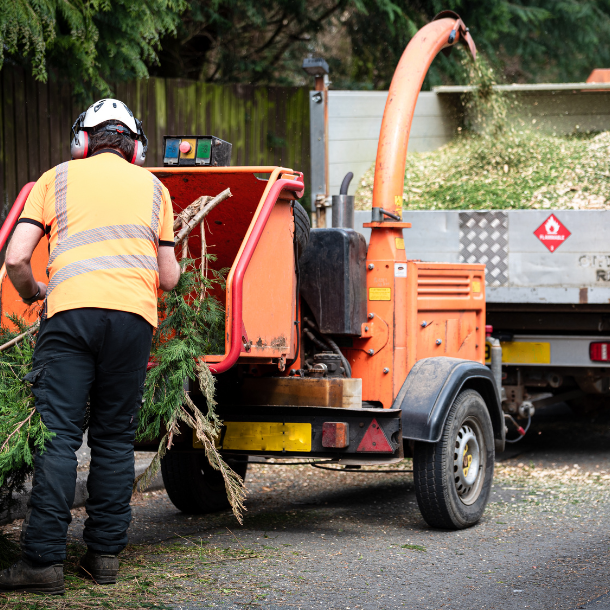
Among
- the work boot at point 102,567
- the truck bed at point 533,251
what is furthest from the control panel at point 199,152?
the truck bed at point 533,251

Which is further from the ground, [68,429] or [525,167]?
[525,167]

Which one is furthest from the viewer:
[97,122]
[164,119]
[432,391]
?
[164,119]

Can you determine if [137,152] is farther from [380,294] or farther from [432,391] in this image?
[432,391]

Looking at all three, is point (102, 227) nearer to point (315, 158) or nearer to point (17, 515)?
point (17, 515)

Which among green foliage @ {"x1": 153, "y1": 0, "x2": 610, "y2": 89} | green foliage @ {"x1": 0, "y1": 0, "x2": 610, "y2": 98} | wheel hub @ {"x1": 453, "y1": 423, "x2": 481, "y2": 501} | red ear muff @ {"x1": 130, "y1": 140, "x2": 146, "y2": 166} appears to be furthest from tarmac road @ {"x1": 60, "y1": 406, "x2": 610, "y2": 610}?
green foliage @ {"x1": 153, "y1": 0, "x2": 610, "y2": 89}

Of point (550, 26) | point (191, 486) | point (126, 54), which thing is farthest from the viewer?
point (550, 26)

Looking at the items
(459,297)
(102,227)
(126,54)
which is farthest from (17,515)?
(126,54)

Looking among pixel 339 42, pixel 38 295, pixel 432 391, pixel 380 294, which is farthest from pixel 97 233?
pixel 339 42

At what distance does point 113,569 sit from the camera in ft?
12.4

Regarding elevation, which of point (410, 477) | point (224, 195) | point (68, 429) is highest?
point (224, 195)

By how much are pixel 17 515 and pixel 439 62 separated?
8413 mm

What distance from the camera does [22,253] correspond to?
12.0 feet

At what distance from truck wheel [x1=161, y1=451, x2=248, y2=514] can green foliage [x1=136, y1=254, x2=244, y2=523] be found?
1.08 meters

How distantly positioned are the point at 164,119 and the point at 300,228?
5.51m
